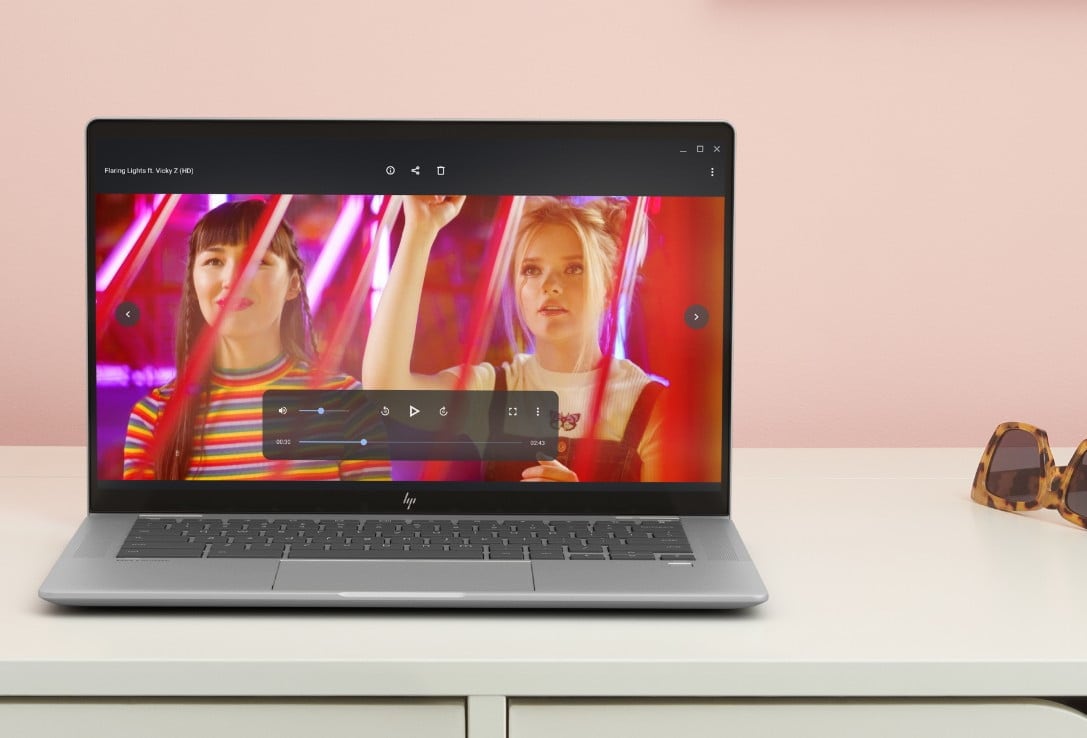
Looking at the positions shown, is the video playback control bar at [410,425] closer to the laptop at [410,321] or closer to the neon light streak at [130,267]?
the laptop at [410,321]

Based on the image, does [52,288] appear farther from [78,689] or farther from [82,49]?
[78,689]

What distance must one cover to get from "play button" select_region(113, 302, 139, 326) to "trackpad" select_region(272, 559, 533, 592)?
24 cm

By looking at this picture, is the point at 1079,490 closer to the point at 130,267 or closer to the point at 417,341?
the point at 417,341

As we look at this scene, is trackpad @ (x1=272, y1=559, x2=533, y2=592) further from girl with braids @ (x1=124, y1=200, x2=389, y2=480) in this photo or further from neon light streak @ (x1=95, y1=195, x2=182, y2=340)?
neon light streak @ (x1=95, y1=195, x2=182, y2=340)

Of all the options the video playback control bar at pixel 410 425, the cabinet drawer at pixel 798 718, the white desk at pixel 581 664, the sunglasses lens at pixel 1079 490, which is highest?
the video playback control bar at pixel 410 425

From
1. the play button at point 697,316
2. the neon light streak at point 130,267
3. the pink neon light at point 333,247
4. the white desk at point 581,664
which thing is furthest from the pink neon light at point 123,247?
the play button at point 697,316

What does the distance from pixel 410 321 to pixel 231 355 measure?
13 cm

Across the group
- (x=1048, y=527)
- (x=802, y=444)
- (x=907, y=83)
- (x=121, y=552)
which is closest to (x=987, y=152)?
(x=907, y=83)

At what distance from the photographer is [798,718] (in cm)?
56

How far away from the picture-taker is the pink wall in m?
1.18

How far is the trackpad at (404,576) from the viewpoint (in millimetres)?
608

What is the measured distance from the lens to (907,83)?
1198 mm

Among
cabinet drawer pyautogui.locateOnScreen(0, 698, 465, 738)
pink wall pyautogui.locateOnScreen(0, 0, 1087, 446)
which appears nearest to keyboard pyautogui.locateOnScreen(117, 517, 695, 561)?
cabinet drawer pyautogui.locateOnScreen(0, 698, 465, 738)

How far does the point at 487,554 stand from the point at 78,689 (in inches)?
9.8
